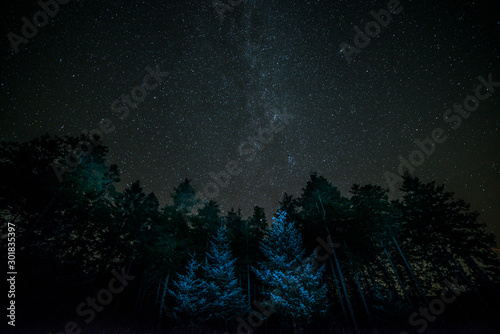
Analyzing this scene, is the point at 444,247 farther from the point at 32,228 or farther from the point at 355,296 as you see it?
the point at 32,228

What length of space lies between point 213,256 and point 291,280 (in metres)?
7.31

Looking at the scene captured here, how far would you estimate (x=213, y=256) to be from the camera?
1644 centimetres

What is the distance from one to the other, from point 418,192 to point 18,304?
29.4 meters

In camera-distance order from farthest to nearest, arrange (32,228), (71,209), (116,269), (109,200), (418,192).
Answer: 1. (418,192)
2. (116,269)
3. (109,200)
4. (71,209)
5. (32,228)

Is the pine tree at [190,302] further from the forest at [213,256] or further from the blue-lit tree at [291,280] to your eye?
the blue-lit tree at [291,280]

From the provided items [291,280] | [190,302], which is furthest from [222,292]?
[291,280]

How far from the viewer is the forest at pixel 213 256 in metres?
10.4

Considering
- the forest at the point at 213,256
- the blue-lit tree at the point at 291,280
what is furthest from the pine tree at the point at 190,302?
the blue-lit tree at the point at 291,280

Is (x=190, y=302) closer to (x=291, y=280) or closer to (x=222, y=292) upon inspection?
(x=222, y=292)

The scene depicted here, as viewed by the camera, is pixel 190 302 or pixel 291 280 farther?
pixel 190 302

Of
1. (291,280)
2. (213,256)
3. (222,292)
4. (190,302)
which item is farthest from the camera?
(213,256)

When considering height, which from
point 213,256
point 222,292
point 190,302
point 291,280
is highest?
point 213,256

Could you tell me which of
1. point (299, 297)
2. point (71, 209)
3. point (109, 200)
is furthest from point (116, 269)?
point (299, 297)

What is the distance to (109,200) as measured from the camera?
16484 millimetres
